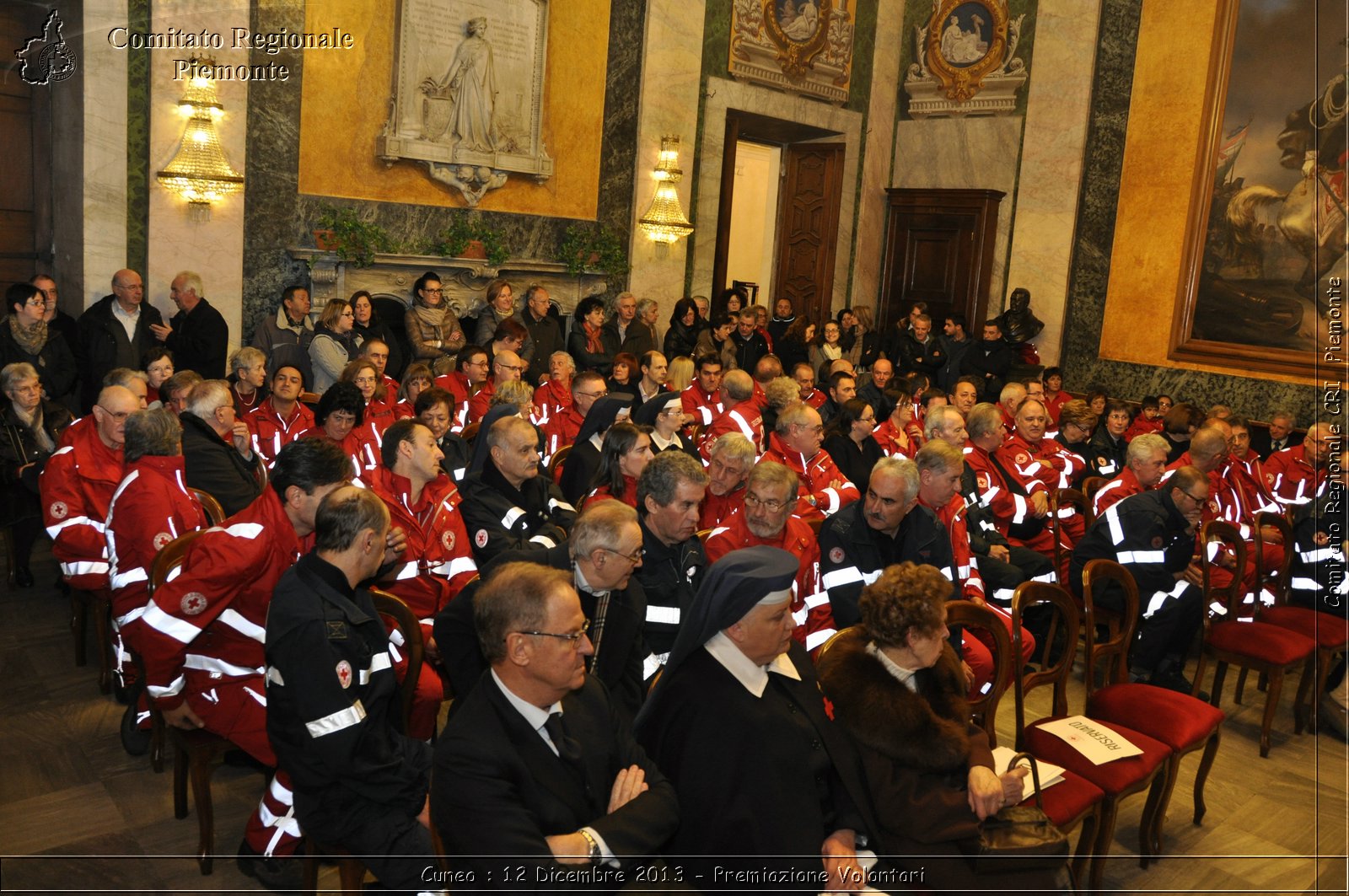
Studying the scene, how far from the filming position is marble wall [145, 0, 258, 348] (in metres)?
8.89

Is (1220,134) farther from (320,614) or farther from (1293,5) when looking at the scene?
(320,614)

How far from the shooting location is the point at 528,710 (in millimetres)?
2553

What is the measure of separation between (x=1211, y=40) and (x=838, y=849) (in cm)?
1289

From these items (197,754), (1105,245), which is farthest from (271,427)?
(1105,245)

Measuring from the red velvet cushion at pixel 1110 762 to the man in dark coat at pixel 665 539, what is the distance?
4.83ft

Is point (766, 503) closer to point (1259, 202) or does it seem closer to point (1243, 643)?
point (1243, 643)

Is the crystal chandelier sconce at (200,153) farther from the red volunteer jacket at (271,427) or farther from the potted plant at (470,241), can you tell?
the red volunteer jacket at (271,427)

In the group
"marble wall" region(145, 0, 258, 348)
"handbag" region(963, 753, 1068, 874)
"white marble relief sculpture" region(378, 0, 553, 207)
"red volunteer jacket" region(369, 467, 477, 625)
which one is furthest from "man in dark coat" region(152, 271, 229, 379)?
"handbag" region(963, 753, 1068, 874)

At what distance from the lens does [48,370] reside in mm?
7523

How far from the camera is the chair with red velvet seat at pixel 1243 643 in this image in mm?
5105

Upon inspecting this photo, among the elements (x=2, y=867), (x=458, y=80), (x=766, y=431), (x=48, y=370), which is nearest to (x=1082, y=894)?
(x=2, y=867)

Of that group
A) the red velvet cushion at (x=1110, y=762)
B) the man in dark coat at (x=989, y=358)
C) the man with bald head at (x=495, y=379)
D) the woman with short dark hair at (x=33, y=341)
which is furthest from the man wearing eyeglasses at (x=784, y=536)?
the man in dark coat at (x=989, y=358)

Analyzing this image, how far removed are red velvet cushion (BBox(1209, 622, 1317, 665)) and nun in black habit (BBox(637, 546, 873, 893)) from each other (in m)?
3.25

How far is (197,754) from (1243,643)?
16.0 ft
